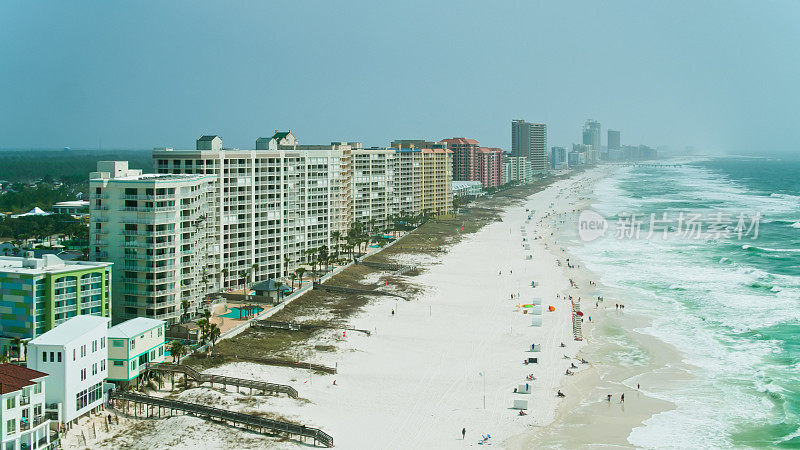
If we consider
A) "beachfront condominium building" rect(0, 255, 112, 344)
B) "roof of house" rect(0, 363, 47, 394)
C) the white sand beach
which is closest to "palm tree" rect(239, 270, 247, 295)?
the white sand beach

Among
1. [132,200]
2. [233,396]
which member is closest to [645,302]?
[233,396]

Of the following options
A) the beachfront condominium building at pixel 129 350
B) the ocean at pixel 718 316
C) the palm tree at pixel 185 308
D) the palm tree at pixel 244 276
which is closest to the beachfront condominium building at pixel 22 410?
the beachfront condominium building at pixel 129 350

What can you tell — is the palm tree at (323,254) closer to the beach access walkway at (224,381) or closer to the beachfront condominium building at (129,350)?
the beach access walkway at (224,381)

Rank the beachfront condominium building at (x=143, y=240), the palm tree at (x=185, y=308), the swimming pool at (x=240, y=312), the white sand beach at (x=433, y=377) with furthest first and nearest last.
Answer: the swimming pool at (x=240, y=312), the palm tree at (x=185, y=308), the beachfront condominium building at (x=143, y=240), the white sand beach at (x=433, y=377)

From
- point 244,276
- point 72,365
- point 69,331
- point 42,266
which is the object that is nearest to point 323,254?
point 244,276

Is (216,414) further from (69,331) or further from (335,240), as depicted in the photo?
(335,240)

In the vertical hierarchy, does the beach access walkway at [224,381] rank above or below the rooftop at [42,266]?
below
